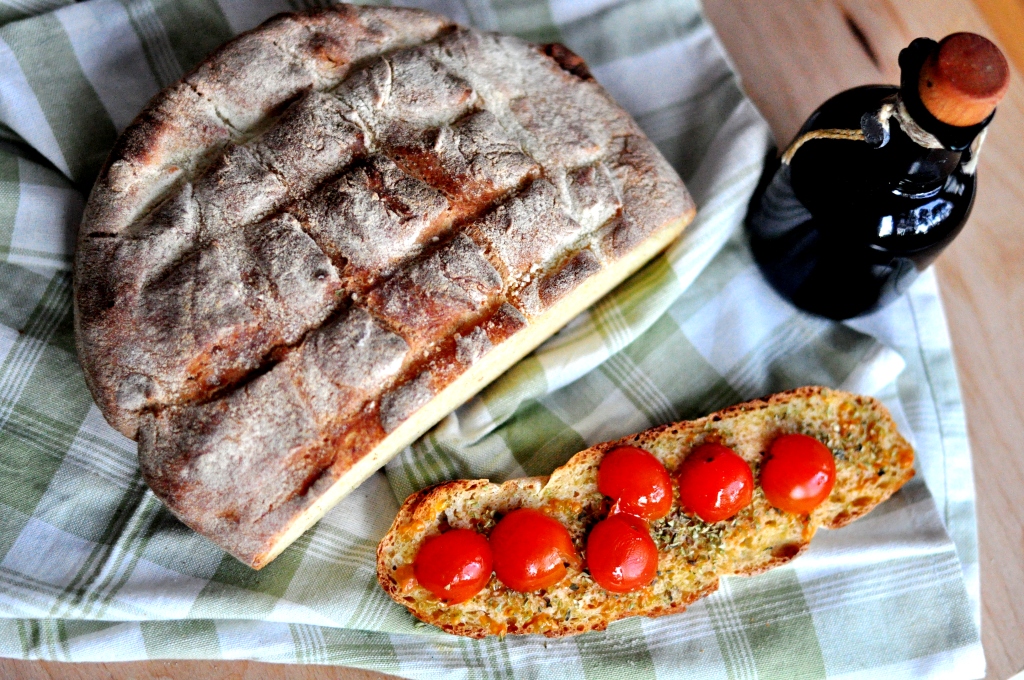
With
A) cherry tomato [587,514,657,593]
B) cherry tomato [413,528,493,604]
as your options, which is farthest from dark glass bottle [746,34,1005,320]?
cherry tomato [413,528,493,604]

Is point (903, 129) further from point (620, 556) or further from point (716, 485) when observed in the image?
point (620, 556)

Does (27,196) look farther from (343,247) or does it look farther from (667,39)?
(667,39)

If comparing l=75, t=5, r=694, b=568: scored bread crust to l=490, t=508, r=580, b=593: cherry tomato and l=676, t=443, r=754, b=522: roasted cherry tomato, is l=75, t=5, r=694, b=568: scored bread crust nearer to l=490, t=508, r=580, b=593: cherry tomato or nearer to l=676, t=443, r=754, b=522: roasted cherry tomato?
l=490, t=508, r=580, b=593: cherry tomato

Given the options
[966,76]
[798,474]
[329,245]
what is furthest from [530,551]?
[966,76]

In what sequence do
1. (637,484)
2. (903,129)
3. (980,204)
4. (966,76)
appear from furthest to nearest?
(980,204)
(637,484)
(903,129)
(966,76)

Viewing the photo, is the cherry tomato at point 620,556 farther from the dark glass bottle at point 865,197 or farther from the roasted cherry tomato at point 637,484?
the dark glass bottle at point 865,197

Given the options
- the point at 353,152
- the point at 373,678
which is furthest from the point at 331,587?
the point at 353,152
